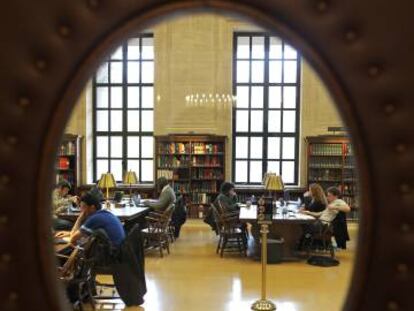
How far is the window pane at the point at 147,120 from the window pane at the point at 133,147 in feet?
1.21

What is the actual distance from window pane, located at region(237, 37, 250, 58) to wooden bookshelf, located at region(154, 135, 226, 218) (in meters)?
2.53

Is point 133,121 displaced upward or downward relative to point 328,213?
upward

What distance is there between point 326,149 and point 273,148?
1.52 metres

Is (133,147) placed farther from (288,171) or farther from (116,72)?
(288,171)

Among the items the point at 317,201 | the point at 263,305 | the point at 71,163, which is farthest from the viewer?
the point at 71,163

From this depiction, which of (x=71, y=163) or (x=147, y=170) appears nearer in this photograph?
(x=71, y=163)

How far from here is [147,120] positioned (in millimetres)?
13203

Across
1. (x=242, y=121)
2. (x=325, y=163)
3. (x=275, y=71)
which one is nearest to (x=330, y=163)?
(x=325, y=163)

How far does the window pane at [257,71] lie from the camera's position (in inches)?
516

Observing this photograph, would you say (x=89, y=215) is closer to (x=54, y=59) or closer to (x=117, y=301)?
(x=117, y=301)

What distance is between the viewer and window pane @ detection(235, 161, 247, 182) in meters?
13.0

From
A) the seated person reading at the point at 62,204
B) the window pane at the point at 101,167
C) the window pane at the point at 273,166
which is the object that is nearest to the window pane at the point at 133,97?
the window pane at the point at 101,167

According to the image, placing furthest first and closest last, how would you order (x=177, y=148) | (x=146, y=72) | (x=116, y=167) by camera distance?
(x=116, y=167) → (x=146, y=72) → (x=177, y=148)

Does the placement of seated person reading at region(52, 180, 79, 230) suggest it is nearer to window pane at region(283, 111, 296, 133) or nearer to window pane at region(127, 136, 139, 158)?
window pane at region(127, 136, 139, 158)
